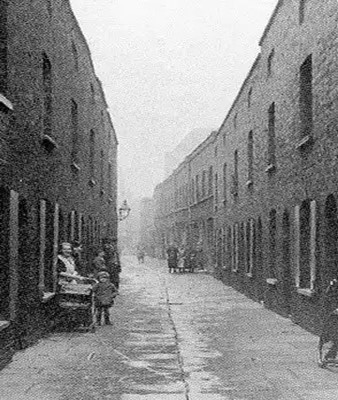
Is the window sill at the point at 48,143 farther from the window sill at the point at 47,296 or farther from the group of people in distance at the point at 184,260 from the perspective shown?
the group of people in distance at the point at 184,260

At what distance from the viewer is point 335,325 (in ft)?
32.4

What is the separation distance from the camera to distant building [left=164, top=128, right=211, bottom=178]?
84.2 m

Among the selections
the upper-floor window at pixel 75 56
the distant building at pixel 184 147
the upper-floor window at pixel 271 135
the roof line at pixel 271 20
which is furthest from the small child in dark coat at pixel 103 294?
the distant building at pixel 184 147

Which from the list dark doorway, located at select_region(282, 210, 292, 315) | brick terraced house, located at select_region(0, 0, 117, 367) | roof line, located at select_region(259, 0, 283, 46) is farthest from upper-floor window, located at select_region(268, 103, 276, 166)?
brick terraced house, located at select_region(0, 0, 117, 367)

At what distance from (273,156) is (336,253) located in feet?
21.1

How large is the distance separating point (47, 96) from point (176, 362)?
6.67m

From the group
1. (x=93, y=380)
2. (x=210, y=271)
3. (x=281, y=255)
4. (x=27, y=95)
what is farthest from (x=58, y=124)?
(x=210, y=271)

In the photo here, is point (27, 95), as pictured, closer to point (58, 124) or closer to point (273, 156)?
point (58, 124)

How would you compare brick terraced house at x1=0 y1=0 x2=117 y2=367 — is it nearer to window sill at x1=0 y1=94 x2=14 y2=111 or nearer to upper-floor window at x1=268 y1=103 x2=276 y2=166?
window sill at x1=0 y1=94 x2=14 y2=111

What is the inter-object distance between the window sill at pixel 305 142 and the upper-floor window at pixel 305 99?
323 millimetres

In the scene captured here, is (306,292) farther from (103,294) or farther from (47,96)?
(47,96)

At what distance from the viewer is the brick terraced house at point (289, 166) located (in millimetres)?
12867

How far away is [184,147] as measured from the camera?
89.4 meters

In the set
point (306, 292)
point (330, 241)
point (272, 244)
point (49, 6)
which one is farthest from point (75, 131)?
point (330, 241)
